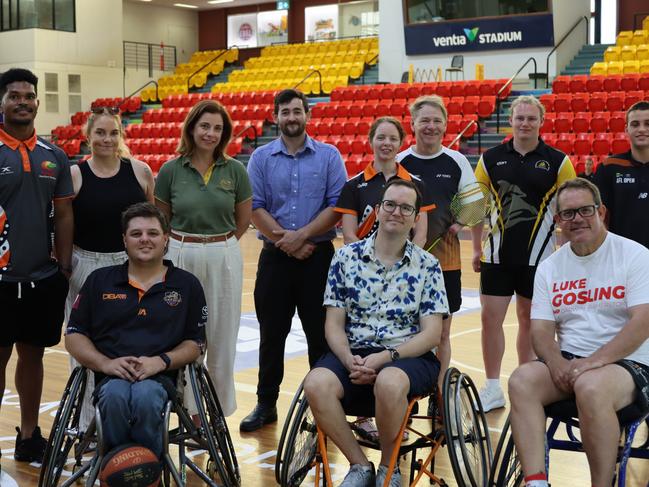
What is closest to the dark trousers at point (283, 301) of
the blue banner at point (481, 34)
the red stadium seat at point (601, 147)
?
the red stadium seat at point (601, 147)

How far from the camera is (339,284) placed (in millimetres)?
3303

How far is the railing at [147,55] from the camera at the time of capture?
22.5 metres

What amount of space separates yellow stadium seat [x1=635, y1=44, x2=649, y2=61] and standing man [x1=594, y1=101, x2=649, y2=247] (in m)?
11.4

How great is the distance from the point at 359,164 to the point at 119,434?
34.8 ft

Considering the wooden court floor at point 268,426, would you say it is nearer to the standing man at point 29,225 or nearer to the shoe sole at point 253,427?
the shoe sole at point 253,427

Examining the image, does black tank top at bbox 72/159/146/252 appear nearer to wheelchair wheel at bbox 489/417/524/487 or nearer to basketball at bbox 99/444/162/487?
basketball at bbox 99/444/162/487

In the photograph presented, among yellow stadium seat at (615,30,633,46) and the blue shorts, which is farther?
yellow stadium seat at (615,30,633,46)

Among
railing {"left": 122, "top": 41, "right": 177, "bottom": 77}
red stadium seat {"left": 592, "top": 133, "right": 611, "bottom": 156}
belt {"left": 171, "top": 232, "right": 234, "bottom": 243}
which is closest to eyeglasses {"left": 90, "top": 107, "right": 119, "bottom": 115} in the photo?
belt {"left": 171, "top": 232, "right": 234, "bottom": 243}

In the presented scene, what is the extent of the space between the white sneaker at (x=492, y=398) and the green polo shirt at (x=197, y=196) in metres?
1.59

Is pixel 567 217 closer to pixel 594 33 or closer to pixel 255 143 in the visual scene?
pixel 255 143

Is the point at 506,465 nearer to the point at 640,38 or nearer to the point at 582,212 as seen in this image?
the point at 582,212

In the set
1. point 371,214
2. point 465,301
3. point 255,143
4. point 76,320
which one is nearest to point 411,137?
point 255,143

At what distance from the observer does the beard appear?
404 cm

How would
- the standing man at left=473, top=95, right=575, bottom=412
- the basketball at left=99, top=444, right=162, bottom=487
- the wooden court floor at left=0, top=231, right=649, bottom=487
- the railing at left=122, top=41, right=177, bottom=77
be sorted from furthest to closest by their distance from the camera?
the railing at left=122, top=41, right=177, bottom=77 → the standing man at left=473, top=95, right=575, bottom=412 → the wooden court floor at left=0, top=231, right=649, bottom=487 → the basketball at left=99, top=444, right=162, bottom=487
